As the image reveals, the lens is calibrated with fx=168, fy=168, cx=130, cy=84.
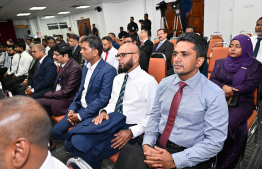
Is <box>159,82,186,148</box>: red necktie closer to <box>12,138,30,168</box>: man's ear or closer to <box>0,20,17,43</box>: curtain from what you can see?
<box>12,138,30,168</box>: man's ear

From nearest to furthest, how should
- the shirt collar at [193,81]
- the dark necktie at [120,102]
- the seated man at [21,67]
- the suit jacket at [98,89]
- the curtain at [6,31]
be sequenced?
the shirt collar at [193,81] < the dark necktie at [120,102] < the suit jacket at [98,89] < the seated man at [21,67] < the curtain at [6,31]

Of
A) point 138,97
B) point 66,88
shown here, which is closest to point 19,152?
point 138,97

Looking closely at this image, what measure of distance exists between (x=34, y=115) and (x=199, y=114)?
1022 millimetres

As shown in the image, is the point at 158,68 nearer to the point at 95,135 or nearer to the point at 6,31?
the point at 95,135

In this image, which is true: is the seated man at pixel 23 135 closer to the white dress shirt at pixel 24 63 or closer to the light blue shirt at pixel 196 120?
the light blue shirt at pixel 196 120

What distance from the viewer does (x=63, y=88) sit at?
2557 mm

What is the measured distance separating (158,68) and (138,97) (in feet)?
3.12

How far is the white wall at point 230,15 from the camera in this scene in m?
6.50

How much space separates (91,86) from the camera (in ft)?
7.04

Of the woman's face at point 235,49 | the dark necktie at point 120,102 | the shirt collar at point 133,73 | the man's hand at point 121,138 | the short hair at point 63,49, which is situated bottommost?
the man's hand at point 121,138

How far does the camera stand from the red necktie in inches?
50.0

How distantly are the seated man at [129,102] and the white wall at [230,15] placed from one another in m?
6.92

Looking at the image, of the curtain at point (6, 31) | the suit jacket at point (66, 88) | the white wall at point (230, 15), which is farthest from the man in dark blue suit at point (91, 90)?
the curtain at point (6, 31)

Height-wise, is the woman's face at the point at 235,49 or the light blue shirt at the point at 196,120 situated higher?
the woman's face at the point at 235,49
